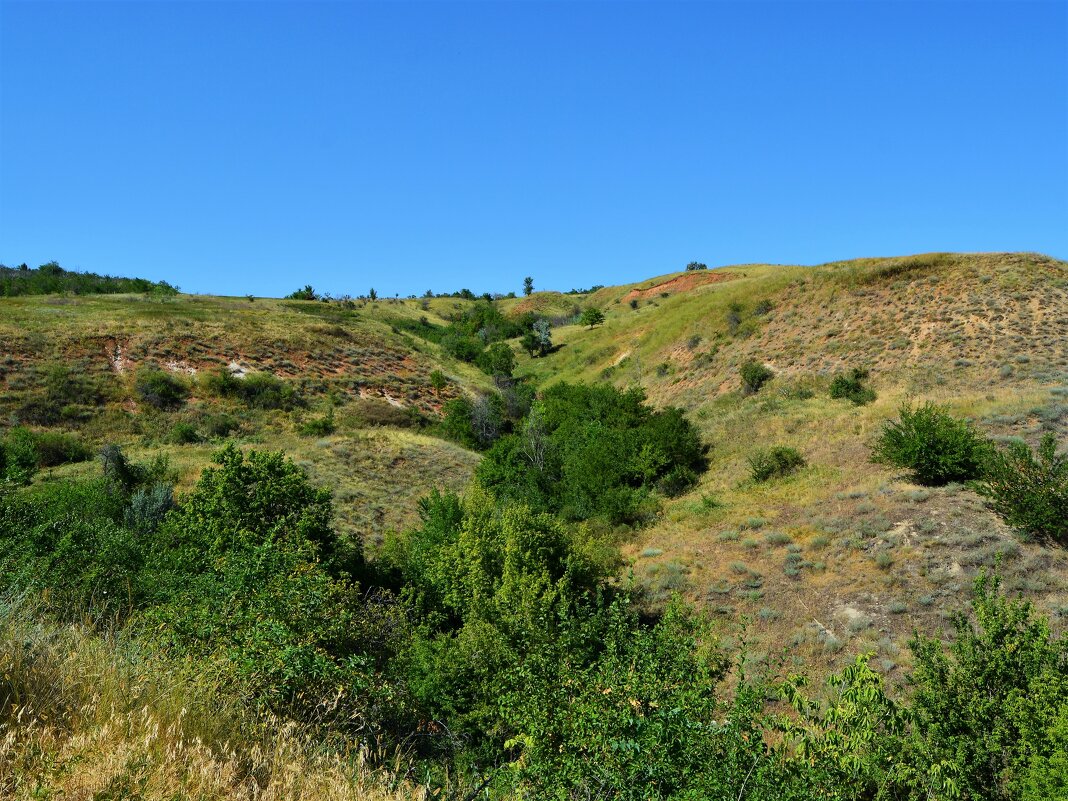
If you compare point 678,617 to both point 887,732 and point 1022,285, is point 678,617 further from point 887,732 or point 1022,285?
point 1022,285

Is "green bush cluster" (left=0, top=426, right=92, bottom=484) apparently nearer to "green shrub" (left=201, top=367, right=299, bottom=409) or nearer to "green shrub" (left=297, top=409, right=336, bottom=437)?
"green shrub" (left=201, top=367, right=299, bottom=409)

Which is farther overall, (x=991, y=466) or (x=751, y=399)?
(x=751, y=399)

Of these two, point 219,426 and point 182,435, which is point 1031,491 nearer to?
point 182,435

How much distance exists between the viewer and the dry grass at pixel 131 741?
3.84 meters

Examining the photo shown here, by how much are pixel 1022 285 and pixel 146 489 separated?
46315 millimetres

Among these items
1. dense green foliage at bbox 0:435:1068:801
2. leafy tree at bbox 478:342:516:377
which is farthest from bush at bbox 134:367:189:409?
leafy tree at bbox 478:342:516:377

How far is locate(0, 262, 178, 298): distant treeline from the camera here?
219ft

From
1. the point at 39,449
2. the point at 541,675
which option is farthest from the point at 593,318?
the point at 541,675

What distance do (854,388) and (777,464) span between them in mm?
9004

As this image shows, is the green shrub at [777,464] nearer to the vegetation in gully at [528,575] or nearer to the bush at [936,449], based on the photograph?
the vegetation in gully at [528,575]

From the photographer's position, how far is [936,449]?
22.9m

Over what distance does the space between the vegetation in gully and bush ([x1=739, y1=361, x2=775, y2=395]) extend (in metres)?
0.34

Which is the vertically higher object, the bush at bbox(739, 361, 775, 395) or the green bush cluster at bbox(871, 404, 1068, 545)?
the bush at bbox(739, 361, 775, 395)

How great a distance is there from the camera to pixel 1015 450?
20078 mm
